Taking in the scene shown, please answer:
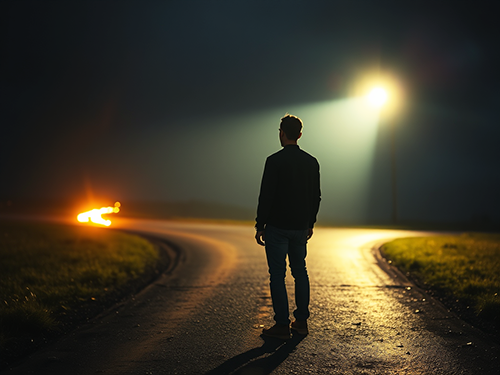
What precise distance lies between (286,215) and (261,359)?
4.89 feet

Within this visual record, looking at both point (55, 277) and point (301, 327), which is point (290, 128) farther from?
point (55, 277)

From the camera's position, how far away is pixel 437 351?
455 cm

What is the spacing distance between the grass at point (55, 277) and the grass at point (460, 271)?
16.9 feet

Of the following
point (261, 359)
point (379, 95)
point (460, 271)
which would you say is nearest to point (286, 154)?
point (261, 359)

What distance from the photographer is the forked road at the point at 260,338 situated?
13.7 feet

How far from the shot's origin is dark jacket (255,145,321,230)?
16.8 ft

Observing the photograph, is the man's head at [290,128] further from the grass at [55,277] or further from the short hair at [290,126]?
the grass at [55,277]

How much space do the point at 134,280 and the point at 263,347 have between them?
5042 mm

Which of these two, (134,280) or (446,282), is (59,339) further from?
(446,282)

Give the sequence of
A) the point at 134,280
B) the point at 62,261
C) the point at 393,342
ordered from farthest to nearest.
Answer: the point at 62,261 → the point at 134,280 → the point at 393,342

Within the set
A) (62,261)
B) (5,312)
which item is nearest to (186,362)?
(5,312)

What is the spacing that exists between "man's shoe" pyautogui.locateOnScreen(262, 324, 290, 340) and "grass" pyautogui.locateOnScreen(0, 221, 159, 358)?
243 centimetres

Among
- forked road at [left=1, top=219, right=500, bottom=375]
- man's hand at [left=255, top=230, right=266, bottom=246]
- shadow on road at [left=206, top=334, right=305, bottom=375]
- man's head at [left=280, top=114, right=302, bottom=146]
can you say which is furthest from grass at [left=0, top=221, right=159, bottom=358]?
man's head at [left=280, top=114, right=302, bottom=146]

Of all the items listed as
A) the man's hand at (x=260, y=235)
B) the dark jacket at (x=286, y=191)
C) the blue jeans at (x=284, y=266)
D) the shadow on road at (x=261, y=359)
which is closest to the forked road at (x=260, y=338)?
the shadow on road at (x=261, y=359)
